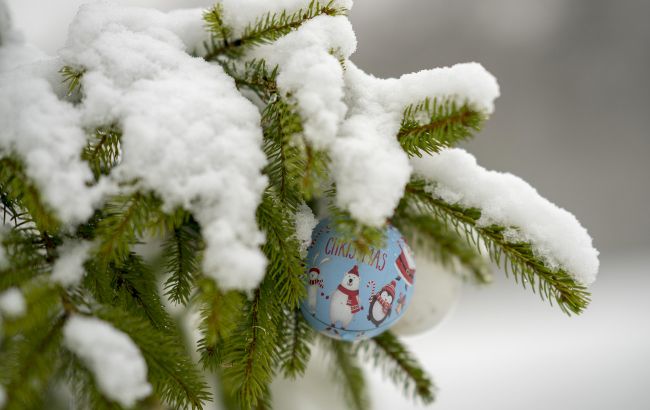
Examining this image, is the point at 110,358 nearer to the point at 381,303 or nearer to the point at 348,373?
the point at 381,303

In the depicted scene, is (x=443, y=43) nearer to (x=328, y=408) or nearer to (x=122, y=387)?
(x=328, y=408)

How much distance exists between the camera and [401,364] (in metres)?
0.88

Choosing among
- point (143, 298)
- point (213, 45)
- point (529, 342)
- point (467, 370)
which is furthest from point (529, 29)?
point (143, 298)

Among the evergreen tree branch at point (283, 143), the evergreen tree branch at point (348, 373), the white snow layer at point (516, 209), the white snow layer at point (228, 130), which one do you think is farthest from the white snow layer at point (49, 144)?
the evergreen tree branch at point (348, 373)

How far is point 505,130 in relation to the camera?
12.2 feet

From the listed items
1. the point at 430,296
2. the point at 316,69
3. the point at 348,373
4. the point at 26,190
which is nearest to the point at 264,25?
the point at 316,69

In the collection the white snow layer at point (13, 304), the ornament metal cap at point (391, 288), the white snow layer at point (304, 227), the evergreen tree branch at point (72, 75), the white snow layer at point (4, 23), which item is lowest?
the white snow layer at point (13, 304)

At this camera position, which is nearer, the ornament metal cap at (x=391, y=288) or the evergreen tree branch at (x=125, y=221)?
the evergreen tree branch at (x=125, y=221)

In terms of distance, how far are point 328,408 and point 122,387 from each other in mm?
1227

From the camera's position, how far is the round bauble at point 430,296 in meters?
0.90

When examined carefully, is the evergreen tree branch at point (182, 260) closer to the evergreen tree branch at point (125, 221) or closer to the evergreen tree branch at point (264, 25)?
the evergreen tree branch at point (125, 221)

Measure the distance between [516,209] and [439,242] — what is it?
24 centimetres

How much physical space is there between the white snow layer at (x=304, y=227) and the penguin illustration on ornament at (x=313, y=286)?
30 millimetres

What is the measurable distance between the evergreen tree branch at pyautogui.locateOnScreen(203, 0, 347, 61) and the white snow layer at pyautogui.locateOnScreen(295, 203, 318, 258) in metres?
0.26
